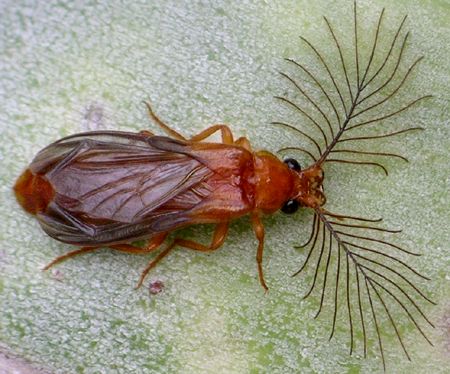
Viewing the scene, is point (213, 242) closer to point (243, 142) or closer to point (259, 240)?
point (259, 240)

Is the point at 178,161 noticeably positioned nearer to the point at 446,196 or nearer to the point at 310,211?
the point at 310,211

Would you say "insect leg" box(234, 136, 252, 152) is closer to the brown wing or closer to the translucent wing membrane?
the translucent wing membrane

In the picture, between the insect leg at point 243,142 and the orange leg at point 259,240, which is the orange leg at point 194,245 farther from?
the insect leg at point 243,142

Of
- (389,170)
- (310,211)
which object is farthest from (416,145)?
(310,211)

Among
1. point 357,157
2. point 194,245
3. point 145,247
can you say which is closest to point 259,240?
point 194,245

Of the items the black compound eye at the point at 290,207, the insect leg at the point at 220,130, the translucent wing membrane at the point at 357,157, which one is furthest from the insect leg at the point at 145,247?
the translucent wing membrane at the point at 357,157
